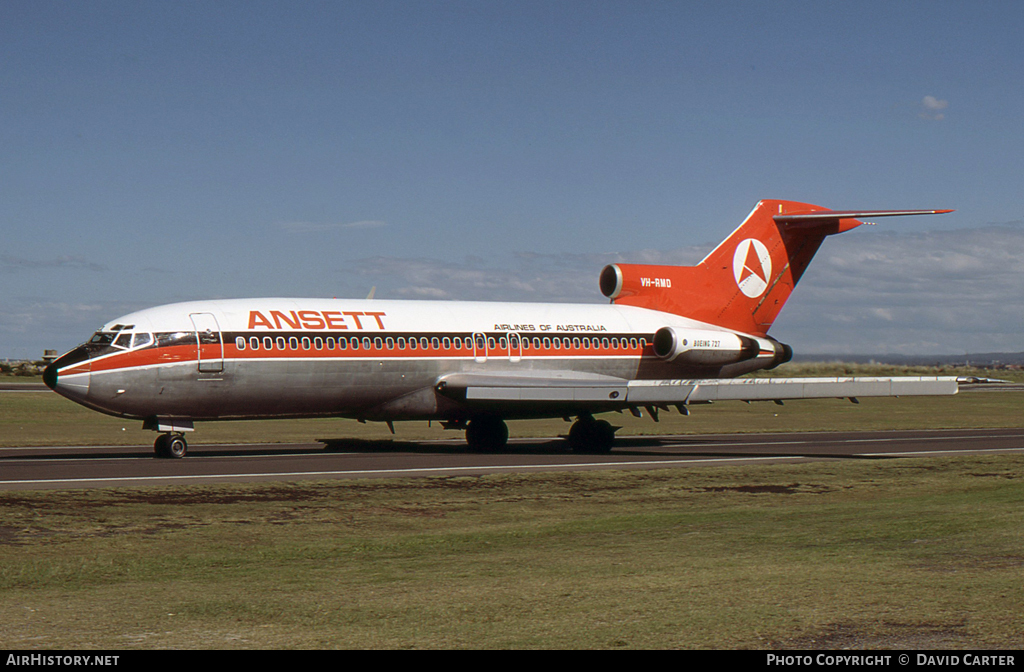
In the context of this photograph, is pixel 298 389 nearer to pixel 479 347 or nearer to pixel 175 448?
pixel 175 448

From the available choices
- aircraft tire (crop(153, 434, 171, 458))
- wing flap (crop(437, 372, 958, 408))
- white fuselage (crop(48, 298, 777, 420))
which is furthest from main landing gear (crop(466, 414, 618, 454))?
aircraft tire (crop(153, 434, 171, 458))

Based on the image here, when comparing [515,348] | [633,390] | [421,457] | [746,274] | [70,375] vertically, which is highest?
[746,274]

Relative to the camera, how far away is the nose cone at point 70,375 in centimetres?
2811

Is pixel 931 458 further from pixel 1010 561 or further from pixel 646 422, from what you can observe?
pixel 646 422

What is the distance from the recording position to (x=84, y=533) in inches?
618

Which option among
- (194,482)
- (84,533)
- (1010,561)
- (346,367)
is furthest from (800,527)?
(346,367)

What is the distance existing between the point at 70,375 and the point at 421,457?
9.79 metres

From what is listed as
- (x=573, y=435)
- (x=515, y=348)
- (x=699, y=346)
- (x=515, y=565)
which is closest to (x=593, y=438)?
(x=573, y=435)

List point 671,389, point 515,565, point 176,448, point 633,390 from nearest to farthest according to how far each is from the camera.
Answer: point 515,565 → point 176,448 → point 671,389 → point 633,390

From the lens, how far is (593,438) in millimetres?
34844

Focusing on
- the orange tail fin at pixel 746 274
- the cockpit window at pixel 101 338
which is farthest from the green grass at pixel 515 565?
the orange tail fin at pixel 746 274

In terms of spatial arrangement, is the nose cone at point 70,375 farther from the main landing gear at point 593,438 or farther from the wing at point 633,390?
the main landing gear at point 593,438

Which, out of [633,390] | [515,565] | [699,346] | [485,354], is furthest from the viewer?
[699,346]

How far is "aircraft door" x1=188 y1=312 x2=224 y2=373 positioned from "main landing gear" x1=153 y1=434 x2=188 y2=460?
80.8 inches
